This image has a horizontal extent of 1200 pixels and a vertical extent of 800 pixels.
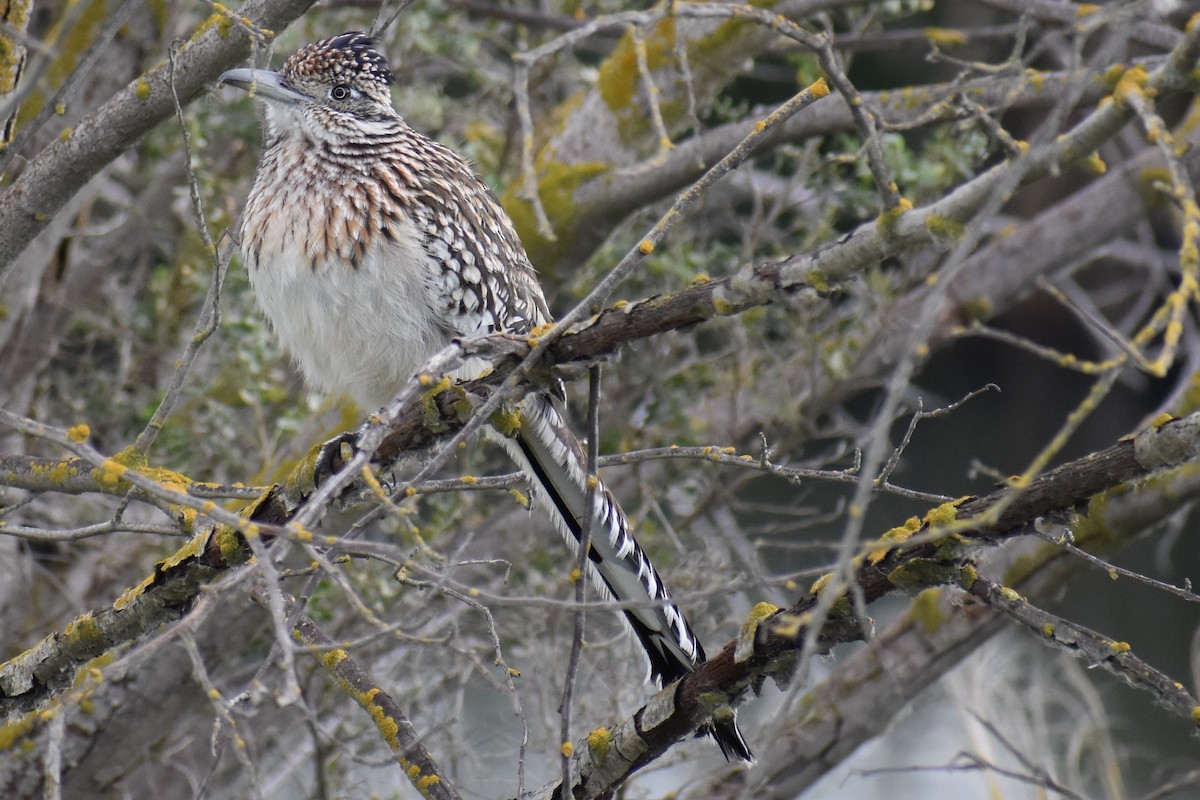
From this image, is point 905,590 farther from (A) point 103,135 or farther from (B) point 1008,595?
(A) point 103,135

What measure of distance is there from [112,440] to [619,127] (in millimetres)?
2427

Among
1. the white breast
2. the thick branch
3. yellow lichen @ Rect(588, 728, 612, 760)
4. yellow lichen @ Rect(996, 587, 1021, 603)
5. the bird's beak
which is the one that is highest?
the bird's beak

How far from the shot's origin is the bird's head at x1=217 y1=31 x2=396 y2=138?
3992 mm

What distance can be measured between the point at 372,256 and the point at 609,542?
3.37 ft

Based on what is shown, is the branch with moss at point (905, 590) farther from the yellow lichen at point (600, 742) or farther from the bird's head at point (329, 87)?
the bird's head at point (329, 87)

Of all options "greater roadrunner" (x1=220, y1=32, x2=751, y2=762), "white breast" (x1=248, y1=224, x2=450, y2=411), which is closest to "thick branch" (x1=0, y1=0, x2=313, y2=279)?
"greater roadrunner" (x1=220, y1=32, x2=751, y2=762)

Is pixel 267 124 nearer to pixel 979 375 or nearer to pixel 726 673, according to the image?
pixel 726 673

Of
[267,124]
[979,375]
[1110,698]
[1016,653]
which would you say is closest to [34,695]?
[267,124]

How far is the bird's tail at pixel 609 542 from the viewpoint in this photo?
3023 mm

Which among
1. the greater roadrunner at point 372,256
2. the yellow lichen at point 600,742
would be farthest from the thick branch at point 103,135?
the yellow lichen at point 600,742

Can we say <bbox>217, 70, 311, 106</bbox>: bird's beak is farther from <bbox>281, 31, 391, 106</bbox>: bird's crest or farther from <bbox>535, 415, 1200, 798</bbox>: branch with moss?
<bbox>535, 415, 1200, 798</bbox>: branch with moss

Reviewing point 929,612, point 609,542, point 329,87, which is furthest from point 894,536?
point 329,87

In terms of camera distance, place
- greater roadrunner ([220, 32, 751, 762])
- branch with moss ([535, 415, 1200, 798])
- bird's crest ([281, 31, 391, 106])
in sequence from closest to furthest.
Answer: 1. branch with moss ([535, 415, 1200, 798])
2. greater roadrunner ([220, 32, 751, 762])
3. bird's crest ([281, 31, 391, 106])

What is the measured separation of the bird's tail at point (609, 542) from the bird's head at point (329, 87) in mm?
1093
